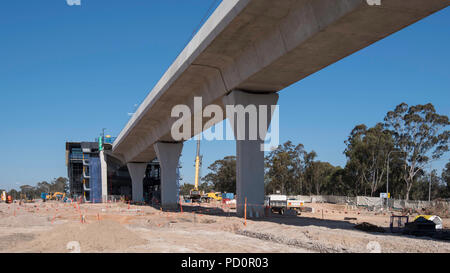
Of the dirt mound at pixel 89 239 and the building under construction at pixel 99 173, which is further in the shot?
the building under construction at pixel 99 173

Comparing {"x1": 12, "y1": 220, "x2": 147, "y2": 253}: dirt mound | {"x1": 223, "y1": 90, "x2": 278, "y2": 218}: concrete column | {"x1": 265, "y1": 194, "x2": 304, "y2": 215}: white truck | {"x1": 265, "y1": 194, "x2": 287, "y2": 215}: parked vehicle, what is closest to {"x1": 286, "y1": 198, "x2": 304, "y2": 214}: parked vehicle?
{"x1": 265, "y1": 194, "x2": 304, "y2": 215}: white truck

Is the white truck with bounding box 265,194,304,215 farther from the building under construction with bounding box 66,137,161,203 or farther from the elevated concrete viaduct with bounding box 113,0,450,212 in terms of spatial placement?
the building under construction with bounding box 66,137,161,203

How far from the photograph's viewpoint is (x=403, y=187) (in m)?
67.6

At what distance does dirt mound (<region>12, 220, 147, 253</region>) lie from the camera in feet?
39.9

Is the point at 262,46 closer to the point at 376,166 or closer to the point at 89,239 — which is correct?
the point at 89,239

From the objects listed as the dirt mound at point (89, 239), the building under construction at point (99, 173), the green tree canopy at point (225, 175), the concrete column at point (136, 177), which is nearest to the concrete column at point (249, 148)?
the dirt mound at point (89, 239)

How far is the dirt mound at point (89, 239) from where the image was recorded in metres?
12.2

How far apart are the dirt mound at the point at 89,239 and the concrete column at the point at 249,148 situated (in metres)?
9.39

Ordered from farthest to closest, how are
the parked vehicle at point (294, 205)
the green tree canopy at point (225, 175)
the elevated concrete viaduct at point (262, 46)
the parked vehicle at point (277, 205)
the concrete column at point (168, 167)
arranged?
the green tree canopy at point (225, 175) → the concrete column at point (168, 167) → the parked vehicle at point (294, 205) → the parked vehicle at point (277, 205) → the elevated concrete viaduct at point (262, 46)

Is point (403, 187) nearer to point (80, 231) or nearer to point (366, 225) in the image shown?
point (366, 225)

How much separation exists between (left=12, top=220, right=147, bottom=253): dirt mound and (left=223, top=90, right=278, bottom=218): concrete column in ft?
30.8

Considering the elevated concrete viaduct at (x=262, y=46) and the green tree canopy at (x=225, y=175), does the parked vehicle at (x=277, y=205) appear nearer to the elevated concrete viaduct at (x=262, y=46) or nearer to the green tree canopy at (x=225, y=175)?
the elevated concrete viaduct at (x=262, y=46)
